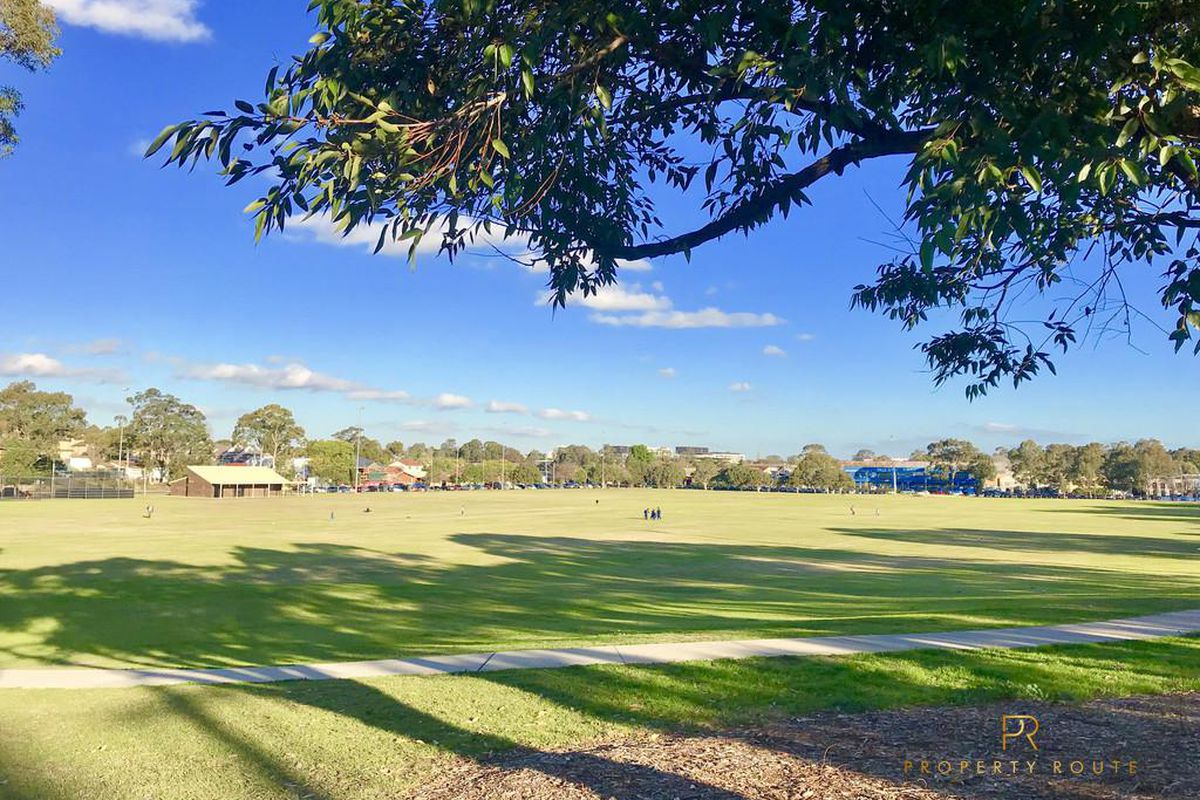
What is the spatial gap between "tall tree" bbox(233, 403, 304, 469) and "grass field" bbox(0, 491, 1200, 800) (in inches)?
4548

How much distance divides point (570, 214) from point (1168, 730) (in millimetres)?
5947

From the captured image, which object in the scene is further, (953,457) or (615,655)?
(953,457)

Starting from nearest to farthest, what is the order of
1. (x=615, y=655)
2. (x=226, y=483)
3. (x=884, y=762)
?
(x=884, y=762) → (x=615, y=655) → (x=226, y=483)

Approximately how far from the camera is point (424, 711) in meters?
7.38

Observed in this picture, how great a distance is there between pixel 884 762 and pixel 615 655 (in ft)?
13.7

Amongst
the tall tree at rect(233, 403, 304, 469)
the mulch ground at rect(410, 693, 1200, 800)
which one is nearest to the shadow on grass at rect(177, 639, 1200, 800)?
the mulch ground at rect(410, 693, 1200, 800)

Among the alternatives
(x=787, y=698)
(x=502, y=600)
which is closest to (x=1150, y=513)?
(x=502, y=600)

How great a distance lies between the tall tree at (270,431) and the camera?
6063 inches

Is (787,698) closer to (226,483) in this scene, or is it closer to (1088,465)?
(226,483)

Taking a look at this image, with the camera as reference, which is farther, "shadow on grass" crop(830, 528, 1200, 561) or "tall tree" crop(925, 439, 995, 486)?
"tall tree" crop(925, 439, 995, 486)

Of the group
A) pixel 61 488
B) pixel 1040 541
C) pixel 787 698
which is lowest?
pixel 61 488

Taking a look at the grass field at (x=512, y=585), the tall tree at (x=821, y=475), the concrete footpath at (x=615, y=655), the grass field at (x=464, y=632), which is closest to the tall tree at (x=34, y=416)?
the grass field at (x=512, y=585)

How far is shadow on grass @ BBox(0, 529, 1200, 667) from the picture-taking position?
13.0 m

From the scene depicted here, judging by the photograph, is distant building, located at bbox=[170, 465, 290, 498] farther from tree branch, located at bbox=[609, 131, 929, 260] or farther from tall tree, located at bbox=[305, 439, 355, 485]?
tree branch, located at bbox=[609, 131, 929, 260]
